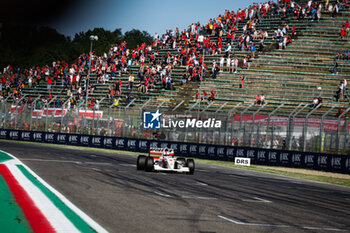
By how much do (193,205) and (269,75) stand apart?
106 ft

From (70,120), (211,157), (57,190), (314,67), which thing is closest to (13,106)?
(70,120)

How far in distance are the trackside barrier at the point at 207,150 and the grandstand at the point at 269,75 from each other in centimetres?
264

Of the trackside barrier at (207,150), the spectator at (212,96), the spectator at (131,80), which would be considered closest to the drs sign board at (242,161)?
the trackside barrier at (207,150)

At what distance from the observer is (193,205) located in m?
11.0

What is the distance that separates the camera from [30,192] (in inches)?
426

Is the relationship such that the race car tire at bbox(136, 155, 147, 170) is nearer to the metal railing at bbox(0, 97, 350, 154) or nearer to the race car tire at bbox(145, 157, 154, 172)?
the race car tire at bbox(145, 157, 154, 172)

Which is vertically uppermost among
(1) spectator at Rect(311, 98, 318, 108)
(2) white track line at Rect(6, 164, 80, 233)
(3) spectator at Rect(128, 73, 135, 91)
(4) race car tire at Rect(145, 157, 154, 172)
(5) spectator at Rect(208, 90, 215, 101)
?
(3) spectator at Rect(128, 73, 135, 91)

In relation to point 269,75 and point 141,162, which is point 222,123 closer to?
point 269,75

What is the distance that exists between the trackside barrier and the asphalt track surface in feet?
36.8

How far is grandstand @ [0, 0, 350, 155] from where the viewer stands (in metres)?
38.4

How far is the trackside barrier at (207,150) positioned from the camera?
27641 millimetres

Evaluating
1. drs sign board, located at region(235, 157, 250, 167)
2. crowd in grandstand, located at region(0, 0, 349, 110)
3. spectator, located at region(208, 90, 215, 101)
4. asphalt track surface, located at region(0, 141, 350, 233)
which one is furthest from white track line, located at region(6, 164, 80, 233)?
crowd in grandstand, located at region(0, 0, 349, 110)

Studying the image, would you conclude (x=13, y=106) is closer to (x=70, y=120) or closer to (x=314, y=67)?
(x=70, y=120)

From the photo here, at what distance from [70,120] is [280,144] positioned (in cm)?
1805
